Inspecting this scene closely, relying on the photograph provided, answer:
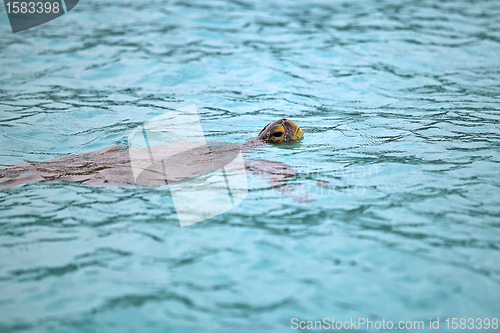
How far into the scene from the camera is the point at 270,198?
392 cm

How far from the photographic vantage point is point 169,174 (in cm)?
445

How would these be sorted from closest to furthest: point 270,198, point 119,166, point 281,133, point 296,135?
point 270,198, point 119,166, point 281,133, point 296,135

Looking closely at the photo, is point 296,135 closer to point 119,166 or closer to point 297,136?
point 297,136

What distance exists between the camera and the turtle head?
17.4 ft

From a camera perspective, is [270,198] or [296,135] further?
[296,135]

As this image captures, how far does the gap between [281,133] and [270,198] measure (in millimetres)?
1574

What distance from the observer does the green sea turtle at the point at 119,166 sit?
430 centimetres

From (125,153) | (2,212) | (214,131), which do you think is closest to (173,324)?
(2,212)

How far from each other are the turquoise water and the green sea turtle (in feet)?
0.61

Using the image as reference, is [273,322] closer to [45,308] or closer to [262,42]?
[45,308]

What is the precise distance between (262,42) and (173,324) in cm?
917

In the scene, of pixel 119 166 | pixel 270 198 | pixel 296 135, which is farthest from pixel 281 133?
pixel 119 166

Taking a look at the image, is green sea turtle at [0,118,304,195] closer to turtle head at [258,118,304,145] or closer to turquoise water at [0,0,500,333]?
turtle head at [258,118,304,145]

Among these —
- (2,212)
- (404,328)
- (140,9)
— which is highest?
(140,9)
